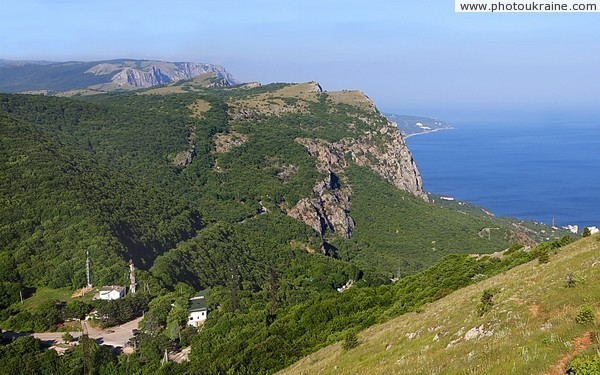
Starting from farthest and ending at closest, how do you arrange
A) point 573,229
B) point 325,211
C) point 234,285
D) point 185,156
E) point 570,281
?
1. point 573,229
2. point 185,156
3. point 325,211
4. point 234,285
5. point 570,281

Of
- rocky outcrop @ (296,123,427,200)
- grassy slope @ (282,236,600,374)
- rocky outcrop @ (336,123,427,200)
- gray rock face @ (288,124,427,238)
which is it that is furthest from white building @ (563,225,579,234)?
grassy slope @ (282,236,600,374)

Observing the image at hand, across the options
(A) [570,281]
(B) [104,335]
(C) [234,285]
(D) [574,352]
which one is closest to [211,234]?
(C) [234,285]

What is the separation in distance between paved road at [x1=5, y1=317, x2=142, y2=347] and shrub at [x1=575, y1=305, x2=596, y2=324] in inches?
1889

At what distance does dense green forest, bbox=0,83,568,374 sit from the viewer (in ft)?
159

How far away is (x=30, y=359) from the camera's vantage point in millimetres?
47719

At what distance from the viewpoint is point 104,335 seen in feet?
184

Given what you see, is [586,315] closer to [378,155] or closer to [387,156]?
[378,155]

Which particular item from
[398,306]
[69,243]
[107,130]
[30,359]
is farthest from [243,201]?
[398,306]

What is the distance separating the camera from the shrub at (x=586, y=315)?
15.6m

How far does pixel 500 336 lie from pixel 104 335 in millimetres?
48624

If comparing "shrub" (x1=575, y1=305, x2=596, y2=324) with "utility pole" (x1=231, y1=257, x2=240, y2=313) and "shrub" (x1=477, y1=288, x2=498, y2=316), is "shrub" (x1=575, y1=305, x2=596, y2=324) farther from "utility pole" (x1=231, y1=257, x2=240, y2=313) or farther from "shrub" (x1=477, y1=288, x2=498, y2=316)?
"utility pole" (x1=231, y1=257, x2=240, y2=313)

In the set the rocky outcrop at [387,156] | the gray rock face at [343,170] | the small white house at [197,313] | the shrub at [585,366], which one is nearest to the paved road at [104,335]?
the small white house at [197,313]

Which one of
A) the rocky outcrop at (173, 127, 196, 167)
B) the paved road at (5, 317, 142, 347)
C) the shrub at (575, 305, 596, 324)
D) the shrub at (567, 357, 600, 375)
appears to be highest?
the shrub at (567, 357, 600, 375)

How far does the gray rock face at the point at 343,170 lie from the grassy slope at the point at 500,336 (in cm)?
10424
